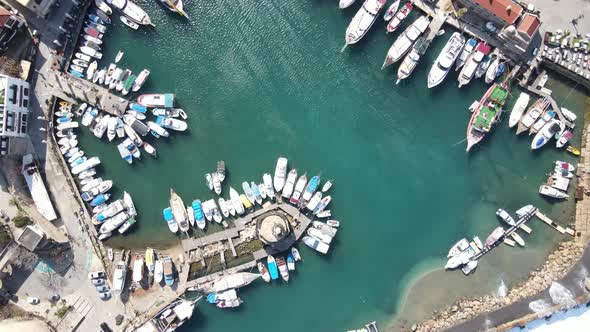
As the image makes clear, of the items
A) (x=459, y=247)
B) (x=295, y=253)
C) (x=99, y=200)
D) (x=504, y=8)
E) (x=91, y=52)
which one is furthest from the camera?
(x=459, y=247)

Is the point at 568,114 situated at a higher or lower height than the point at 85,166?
higher

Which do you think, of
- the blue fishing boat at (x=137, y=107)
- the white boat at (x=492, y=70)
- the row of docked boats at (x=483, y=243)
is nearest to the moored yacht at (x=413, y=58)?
the white boat at (x=492, y=70)

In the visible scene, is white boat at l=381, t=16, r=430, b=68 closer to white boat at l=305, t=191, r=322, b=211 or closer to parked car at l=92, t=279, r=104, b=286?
white boat at l=305, t=191, r=322, b=211

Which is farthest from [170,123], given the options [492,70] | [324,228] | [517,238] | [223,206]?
[517,238]

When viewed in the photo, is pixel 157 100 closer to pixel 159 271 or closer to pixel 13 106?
pixel 13 106

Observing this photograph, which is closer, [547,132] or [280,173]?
[547,132]

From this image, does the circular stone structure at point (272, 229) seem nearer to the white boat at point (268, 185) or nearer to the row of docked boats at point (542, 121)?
the white boat at point (268, 185)
